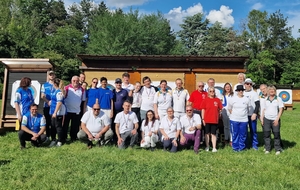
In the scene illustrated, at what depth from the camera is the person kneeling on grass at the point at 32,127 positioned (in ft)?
22.2

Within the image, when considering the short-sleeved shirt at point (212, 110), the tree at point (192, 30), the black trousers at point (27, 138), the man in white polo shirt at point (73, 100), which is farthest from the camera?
the tree at point (192, 30)

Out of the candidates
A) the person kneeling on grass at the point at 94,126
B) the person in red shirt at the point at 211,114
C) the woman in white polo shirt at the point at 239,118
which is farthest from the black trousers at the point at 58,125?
the woman in white polo shirt at the point at 239,118

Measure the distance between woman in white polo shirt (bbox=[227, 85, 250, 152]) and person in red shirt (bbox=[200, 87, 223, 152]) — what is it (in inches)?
14.7

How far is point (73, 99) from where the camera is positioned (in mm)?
7477

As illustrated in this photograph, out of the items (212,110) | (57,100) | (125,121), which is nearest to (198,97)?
(212,110)

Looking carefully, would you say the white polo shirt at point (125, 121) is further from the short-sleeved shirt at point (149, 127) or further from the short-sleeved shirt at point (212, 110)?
the short-sleeved shirt at point (212, 110)

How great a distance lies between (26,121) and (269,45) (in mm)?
44340

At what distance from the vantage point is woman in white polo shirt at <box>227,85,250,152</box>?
22.9ft

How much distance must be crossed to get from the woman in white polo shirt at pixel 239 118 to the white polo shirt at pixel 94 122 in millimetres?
3098

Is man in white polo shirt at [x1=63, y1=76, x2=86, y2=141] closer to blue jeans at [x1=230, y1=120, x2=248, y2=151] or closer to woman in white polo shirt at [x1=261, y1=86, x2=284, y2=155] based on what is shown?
blue jeans at [x1=230, y1=120, x2=248, y2=151]

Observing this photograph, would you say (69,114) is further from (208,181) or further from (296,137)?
(296,137)

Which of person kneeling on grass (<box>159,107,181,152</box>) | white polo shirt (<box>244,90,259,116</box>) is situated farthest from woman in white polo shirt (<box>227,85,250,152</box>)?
person kneeling on grass (<box>159,107,181,152</box>)

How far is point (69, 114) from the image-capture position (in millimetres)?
7539

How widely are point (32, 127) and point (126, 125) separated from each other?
225cm
